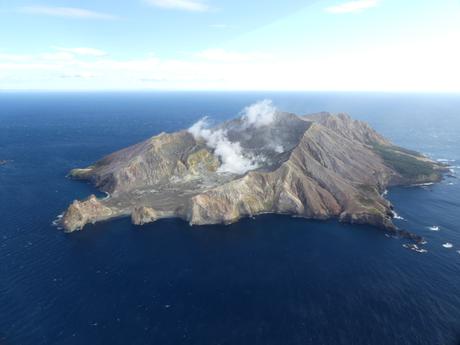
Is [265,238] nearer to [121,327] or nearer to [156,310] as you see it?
[156,310]

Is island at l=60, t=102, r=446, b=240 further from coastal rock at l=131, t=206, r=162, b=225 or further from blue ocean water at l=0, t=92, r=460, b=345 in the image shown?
blue ocean water at l=0, t=92, r=460, b=345

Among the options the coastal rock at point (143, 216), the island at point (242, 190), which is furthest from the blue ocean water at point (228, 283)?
the island at point (242, 190)

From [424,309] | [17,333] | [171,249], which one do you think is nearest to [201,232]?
[171,249]

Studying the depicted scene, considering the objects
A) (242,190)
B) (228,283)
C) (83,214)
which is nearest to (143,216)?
(83,214)

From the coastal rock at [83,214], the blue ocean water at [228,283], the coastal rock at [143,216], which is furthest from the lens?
the coastal rock at [143,216]

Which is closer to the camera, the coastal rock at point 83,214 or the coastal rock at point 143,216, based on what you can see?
the coastal rock at point 83,214

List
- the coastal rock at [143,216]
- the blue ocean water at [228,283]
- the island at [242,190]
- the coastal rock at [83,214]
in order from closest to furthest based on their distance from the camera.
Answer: the blue ocean water at [228,283] < the coastal rock at [83,214] < the coastal rock at [143,216] < the island at [242,190]

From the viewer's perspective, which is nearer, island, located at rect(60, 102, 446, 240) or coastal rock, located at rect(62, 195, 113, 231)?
coastal rock, located at rect(62, 195, 113, 231)

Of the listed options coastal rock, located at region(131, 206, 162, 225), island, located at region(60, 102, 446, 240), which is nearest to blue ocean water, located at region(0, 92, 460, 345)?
Result: coastal rock, located at region(131, 206, 162, 225)

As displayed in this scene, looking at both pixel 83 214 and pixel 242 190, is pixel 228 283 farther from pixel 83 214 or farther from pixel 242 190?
pixel 83 214

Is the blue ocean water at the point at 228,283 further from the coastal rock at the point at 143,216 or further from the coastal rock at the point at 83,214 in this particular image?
the coastal rock at the point at 83,214

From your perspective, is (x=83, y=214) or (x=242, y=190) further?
(x=242, y=190)
